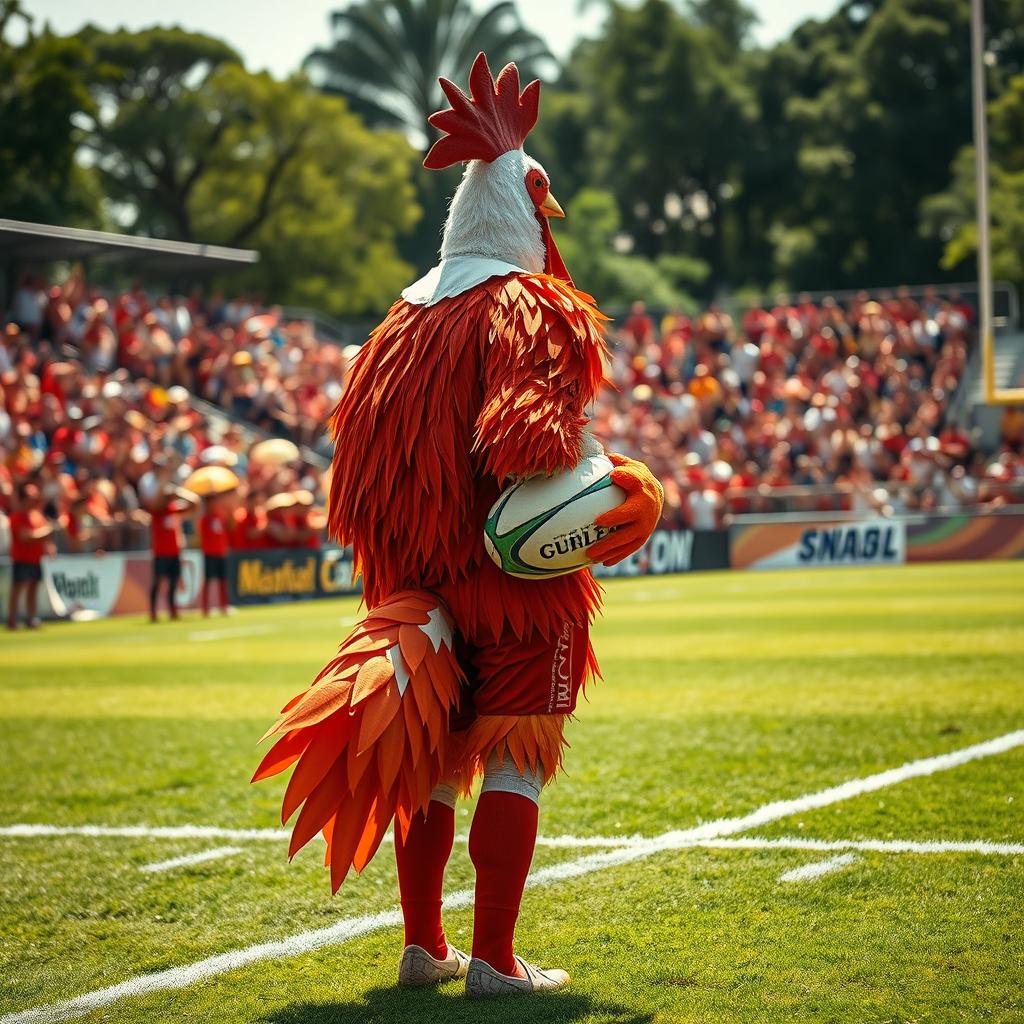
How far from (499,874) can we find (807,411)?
24.7m

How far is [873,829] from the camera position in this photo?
5.02 m

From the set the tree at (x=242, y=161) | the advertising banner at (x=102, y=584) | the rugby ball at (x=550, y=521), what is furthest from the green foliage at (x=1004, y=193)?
Result: the rugby ball at (x=550, y=521)

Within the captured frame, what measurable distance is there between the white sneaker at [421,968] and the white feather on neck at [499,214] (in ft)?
Result: 6.23

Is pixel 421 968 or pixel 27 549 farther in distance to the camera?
pixel 27 549

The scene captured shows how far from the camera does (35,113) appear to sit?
123 ft

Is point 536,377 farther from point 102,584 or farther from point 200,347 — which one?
point 200,347

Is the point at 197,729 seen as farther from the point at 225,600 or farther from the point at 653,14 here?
the point at 653,14

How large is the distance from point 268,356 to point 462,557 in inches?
872

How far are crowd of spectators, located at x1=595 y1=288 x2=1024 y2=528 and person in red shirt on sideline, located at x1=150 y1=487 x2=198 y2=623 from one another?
28.2 ft

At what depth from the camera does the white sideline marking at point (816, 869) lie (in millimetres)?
4488

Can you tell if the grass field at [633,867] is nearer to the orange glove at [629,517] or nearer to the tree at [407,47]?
the orange glove at [629,517]

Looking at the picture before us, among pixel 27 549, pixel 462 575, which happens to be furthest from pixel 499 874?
pixel 27 549

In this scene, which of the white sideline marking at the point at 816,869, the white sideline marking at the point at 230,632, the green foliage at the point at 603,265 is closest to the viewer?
the white sideline marking at the point at 816,869

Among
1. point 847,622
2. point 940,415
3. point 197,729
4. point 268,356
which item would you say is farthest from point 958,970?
point 940,415
